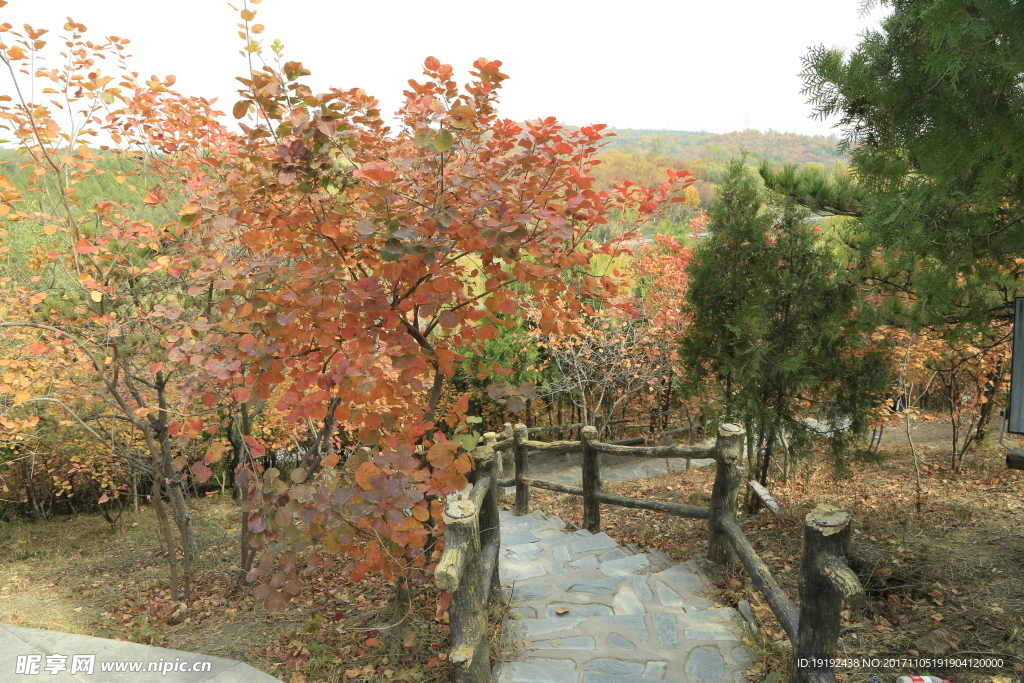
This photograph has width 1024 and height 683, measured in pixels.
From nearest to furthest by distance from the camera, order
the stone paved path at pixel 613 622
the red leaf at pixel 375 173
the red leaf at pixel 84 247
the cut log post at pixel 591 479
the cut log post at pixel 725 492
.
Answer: the red leaf at pixel 375 173 < the stone paved path at pixel 613 622 < the red leaf at pixel 84 247 < the cut log post at pixel 725 492 < the cut log post at pixel 591 479

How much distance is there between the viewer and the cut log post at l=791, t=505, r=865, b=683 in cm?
244

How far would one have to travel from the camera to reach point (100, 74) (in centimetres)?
417

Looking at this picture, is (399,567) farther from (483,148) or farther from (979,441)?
(979,441)

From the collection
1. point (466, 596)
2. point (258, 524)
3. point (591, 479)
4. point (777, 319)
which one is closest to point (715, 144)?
point (777, 319)

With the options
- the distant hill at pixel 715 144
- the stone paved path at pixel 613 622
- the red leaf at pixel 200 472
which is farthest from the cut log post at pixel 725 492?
the distant hill at pixel 715 144

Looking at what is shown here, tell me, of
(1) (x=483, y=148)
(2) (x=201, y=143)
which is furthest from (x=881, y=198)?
(2) (x=201, y=143)

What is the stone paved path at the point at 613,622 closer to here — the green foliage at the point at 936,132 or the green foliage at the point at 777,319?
the green foliage at the point at 777,319

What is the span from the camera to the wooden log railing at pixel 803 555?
2.45 metres

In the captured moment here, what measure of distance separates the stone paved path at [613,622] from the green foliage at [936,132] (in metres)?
2.48

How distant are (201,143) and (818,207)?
530 centimetres

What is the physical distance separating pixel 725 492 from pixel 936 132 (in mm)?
2601

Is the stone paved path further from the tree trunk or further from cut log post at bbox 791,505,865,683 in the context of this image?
the tree trunk

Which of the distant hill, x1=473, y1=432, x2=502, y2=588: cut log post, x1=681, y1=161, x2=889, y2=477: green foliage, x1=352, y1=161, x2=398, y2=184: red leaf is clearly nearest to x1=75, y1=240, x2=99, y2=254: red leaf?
x1=352, y1=161, x2=398, y2=184: red leaf

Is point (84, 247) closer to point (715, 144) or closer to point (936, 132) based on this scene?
point (936, 132)
